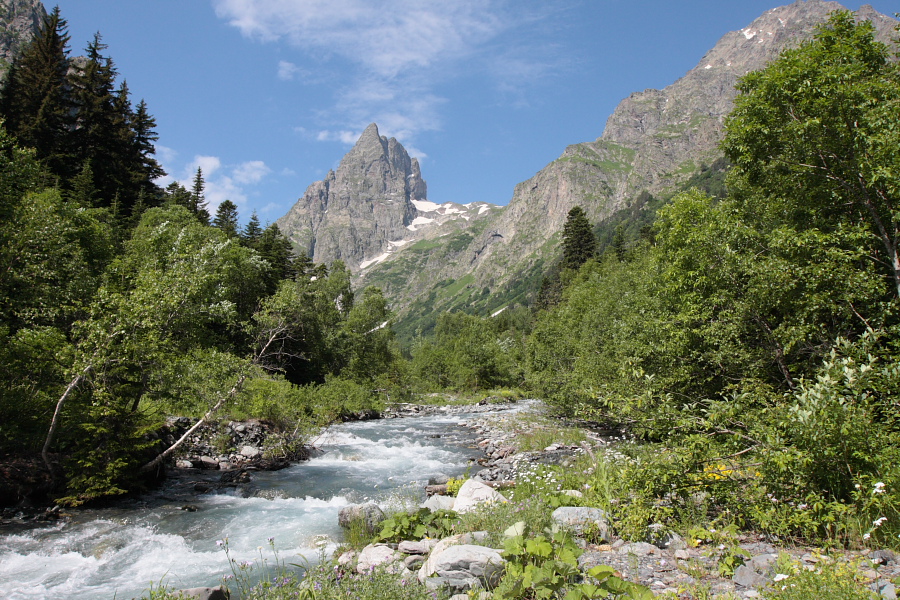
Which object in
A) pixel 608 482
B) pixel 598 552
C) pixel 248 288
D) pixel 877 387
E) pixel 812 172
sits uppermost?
pixel 248 288

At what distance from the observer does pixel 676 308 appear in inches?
621

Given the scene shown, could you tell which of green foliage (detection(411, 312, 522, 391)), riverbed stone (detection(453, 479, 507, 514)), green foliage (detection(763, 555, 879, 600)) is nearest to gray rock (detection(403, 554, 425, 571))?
riverbed stone (detection(453, 479, 507, 514))

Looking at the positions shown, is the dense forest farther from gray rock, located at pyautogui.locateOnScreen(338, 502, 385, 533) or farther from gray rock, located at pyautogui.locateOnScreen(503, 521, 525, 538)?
gray rock, located at pyautogui.locateOnScreen(338, 502, 385, 533)

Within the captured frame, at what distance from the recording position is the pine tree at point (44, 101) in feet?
124

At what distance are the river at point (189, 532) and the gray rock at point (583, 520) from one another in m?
4.21

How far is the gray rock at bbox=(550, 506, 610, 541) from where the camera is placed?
738cm

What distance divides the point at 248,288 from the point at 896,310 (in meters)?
37.6

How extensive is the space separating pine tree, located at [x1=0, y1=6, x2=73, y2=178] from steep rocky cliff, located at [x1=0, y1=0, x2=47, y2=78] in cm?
4432

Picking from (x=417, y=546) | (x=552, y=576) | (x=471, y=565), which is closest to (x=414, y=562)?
(x=417, y=546)

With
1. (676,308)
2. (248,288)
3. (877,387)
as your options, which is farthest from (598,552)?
(248,288)

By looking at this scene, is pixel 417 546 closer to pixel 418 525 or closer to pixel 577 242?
pixel 418 525

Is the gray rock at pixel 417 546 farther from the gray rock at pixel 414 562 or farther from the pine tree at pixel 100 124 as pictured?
the pine tree at pixel 100 124

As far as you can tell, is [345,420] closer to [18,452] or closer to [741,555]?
[18,452]

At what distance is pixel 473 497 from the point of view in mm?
9930
